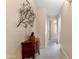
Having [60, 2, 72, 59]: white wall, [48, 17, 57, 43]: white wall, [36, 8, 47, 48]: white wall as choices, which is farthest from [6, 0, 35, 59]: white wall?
[48, 17, 57, 43]: white wall

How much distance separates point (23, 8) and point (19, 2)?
35 cm

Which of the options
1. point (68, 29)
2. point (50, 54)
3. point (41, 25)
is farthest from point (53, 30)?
point (68, 29)

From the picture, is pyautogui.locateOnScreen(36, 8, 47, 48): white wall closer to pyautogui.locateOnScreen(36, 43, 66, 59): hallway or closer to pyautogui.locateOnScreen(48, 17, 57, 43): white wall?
pyautogui.locateOnScreen(36, 43, 66, 59): hallway

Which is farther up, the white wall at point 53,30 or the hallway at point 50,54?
the white wall at point 53,30

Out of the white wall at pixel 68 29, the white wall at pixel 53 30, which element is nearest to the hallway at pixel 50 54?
the white wall at pixel 68 29

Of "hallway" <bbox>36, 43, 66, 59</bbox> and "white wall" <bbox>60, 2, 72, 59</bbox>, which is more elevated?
"white wall" <bbox>60, 2, 72, 59</bbox>

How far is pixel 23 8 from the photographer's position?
17.5ft

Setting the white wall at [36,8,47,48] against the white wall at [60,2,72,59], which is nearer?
the white wall at [60,2,72,59]

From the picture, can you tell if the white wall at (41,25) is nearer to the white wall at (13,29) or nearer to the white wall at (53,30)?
the white wall at (13,29)

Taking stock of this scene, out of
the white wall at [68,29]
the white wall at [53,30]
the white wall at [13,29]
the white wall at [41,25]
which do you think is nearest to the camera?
the white wall at [68,29]
